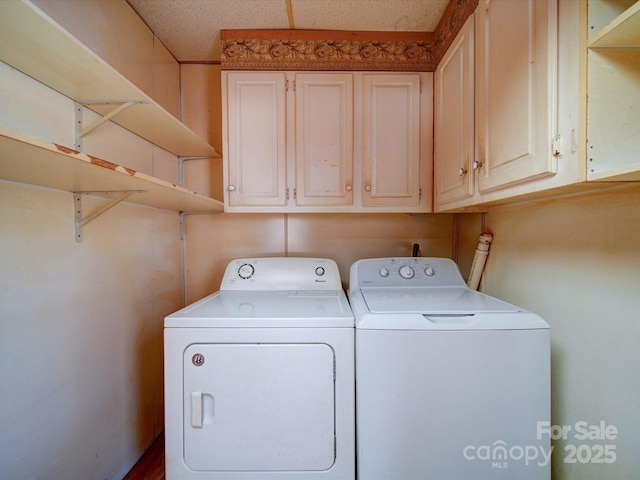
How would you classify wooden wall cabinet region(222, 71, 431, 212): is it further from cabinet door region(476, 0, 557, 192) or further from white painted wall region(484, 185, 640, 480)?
white painted wall region(484, 185, 640, 480)

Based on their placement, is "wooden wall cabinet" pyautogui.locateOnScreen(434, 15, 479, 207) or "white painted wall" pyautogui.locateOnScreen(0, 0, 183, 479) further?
"wooden wall cabinet" pyautogui.locateOnScreen(434, 15, 479, 207)

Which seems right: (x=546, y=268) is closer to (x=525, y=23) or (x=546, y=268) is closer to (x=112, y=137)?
(x=525, y=23)

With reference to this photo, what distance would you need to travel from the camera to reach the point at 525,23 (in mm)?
849

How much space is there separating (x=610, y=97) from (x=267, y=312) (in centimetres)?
121

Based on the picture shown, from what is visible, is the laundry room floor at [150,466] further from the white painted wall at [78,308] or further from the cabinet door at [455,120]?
the cabinet door at [455,120]

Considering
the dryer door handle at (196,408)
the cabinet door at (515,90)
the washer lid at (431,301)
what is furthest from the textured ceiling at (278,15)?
the dryer door handle at (196,408)

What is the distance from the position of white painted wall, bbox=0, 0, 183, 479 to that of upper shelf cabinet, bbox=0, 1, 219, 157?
→ 60 millimetres

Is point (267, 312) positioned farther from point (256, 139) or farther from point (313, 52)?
point (313, 52)

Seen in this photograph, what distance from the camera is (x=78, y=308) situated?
1099mm

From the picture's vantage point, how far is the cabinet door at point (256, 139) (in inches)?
61.8

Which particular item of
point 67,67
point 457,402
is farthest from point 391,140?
point 67,67

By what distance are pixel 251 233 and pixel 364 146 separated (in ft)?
3.13

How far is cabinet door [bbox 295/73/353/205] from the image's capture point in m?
1.58

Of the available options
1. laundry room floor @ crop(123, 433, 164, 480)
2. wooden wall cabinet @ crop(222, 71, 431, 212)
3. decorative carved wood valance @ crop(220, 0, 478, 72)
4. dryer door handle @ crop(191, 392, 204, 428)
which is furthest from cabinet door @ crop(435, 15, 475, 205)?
laundry room floor @ crop(123, 433, 164, 480)
